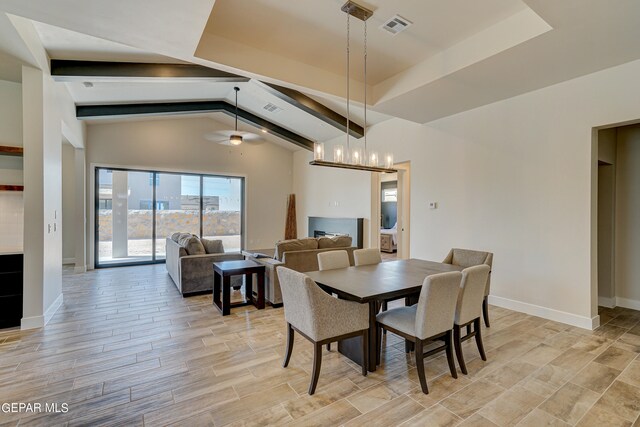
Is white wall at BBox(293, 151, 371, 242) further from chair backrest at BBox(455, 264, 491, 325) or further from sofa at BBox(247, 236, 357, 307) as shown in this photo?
chair backrest at BBox(455, 264, 491, 325)

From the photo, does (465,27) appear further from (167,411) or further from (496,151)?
(167,411)

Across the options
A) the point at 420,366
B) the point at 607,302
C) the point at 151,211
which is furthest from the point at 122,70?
the point at 607,302

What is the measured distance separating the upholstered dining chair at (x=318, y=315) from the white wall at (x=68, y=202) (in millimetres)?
7214

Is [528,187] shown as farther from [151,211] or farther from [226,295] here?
[151,211]

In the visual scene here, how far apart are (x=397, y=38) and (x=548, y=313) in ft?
12.9

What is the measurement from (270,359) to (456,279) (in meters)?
1.83

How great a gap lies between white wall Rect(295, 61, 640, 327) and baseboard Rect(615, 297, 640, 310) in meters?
1.33

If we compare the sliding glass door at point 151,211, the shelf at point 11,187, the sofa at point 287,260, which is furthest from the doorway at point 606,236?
the sliding glass door at point 151,211

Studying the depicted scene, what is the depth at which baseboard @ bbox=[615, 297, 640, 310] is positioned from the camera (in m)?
4.28

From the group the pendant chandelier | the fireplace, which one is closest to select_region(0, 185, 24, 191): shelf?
the pendant chandelier

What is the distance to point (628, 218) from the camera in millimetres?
4367

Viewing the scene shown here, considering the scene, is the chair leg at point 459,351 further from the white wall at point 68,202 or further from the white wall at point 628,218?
the white wall at point 68,202

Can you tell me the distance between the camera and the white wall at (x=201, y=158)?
7105 millimetres

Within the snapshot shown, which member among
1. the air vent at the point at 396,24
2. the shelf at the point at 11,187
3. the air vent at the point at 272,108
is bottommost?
the shelf at the point at 11,187
